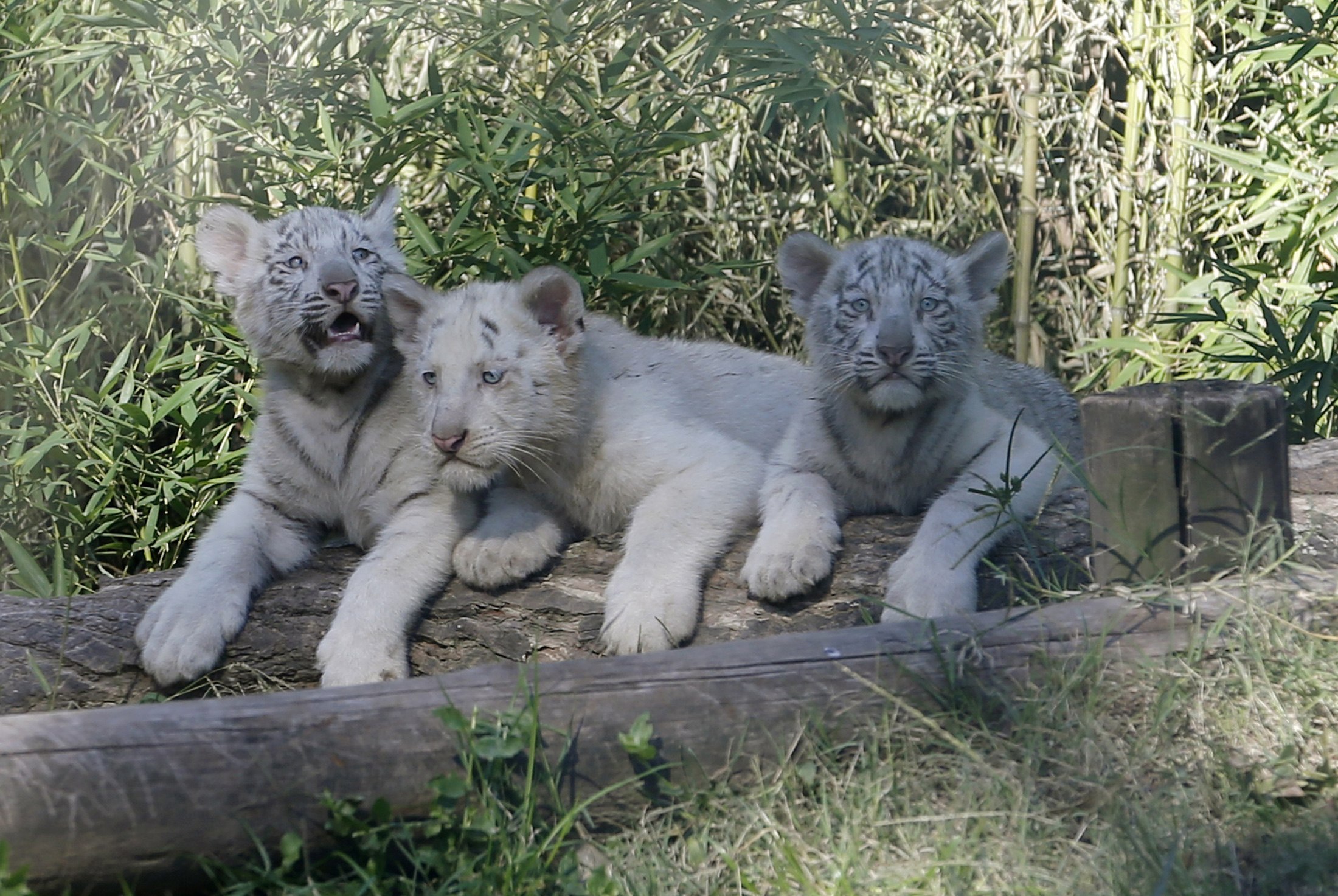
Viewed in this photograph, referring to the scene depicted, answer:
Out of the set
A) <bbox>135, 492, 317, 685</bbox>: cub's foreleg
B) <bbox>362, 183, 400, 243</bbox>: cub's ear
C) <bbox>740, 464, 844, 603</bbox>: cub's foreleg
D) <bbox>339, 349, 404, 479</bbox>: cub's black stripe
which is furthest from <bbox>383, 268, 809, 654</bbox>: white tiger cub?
<bbox>135, 492, 317, 685</bbox>: cub's foreleg

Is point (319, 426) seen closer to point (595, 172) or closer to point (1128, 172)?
point (595, 172)

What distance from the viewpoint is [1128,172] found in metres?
6.35

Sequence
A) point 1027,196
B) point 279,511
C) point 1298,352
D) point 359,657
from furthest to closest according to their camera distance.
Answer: point 1027,196, point 1298,352, point 279,511, point 359,657

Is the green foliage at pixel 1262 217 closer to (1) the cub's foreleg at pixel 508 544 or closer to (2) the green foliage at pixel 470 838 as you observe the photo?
(1) the cub's foreleg at pixel 508 544

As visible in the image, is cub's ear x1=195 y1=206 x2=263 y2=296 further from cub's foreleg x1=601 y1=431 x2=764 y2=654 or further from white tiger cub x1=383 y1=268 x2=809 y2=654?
cub's foreleg x1=601 y1=431 x2=764 y2=654

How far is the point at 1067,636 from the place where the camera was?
282 cm

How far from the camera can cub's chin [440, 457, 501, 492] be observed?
3.67m

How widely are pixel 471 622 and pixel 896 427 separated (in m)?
1.33

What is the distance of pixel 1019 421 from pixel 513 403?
1.64m

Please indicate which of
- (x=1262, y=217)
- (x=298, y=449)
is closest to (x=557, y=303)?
(x=298, y=449)

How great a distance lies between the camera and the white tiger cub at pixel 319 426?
3.81m

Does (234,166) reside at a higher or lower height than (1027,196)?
higher

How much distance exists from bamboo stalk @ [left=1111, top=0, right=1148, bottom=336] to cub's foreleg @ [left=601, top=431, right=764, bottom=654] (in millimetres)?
3022

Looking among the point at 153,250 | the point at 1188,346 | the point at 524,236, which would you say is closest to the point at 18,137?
the point at 153,250
